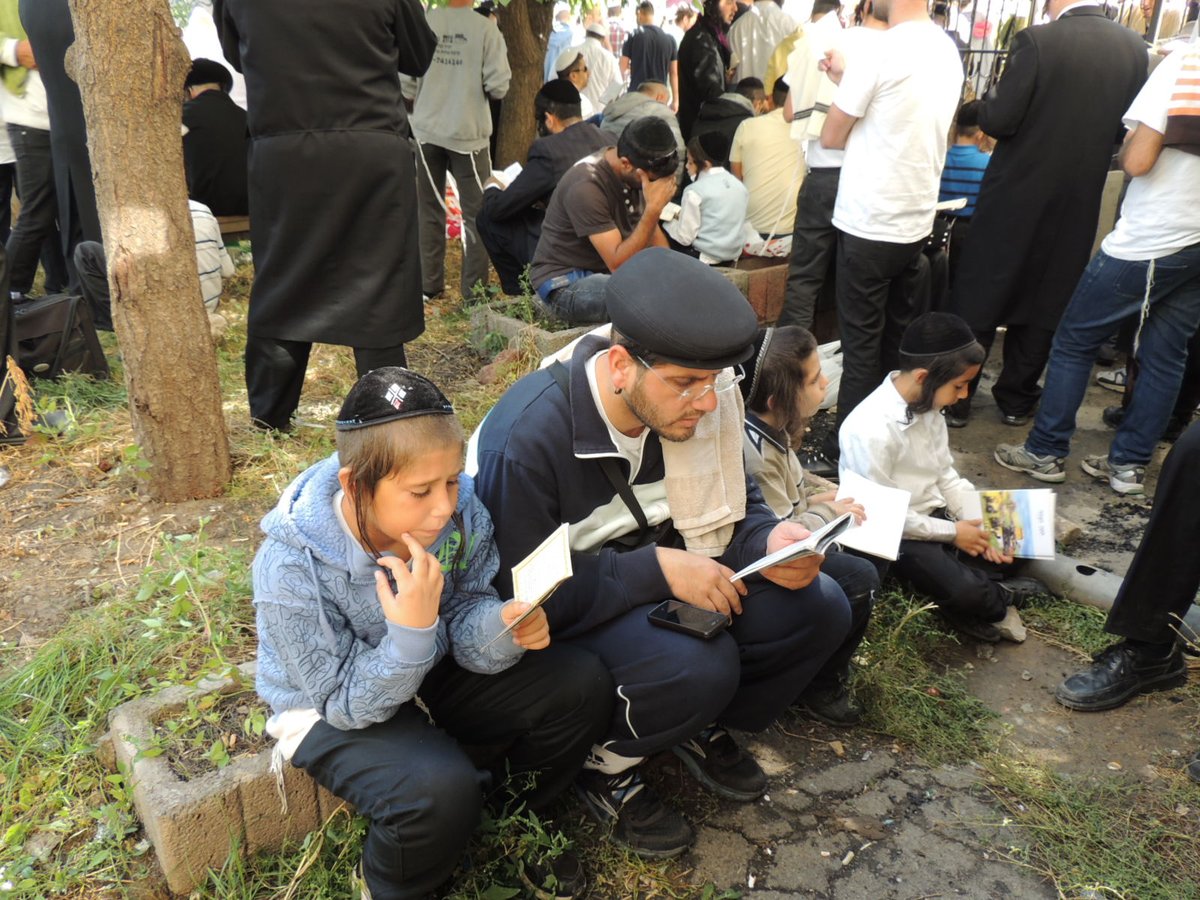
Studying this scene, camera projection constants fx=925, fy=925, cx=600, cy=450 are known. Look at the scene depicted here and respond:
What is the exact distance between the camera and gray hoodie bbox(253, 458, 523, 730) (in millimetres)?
1781

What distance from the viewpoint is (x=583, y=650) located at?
2.16 meters

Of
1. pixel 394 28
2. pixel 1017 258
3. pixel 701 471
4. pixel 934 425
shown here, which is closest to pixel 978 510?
pixel 934 425

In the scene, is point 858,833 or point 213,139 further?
point 213,139

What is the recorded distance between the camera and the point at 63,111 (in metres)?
4.96

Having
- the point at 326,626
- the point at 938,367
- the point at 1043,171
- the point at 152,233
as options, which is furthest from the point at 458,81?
the point at 326,626

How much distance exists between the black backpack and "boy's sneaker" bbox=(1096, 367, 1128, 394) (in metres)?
5.77

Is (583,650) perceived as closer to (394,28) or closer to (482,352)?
(394,28)

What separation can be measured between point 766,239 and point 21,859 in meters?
5.11

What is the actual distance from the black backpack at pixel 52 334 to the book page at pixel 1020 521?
421 centimetres

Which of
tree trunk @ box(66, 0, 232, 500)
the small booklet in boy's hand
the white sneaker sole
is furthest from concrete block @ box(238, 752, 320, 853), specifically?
the white sneaker sole

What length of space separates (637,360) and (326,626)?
2.86 ft

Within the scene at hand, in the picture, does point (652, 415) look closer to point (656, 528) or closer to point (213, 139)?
point (656, 528)

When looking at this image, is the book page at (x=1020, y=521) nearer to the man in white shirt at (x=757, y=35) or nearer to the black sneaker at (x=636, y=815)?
the black sneaker at (x=636, y=815)

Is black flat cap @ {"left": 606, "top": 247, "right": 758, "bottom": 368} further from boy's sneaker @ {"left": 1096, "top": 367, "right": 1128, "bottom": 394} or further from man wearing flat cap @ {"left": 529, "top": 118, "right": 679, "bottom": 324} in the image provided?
boy's sneaker @ {"left": 1096, "top": 367, "right": 1128, "bottom": 394}
